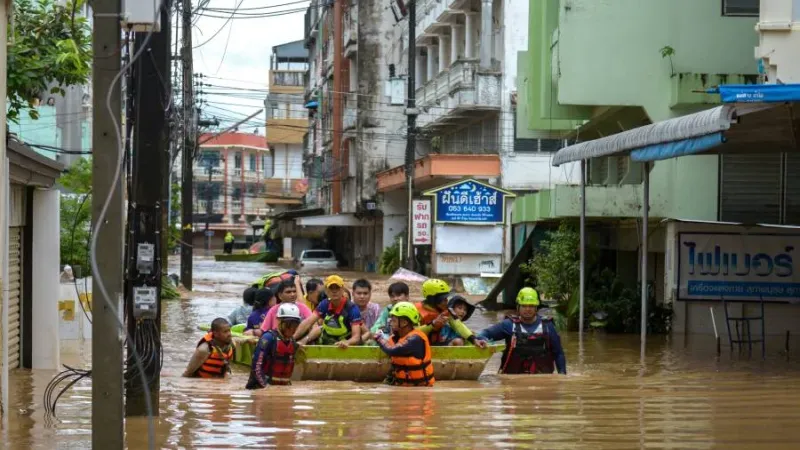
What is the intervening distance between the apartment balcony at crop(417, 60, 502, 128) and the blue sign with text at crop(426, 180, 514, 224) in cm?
870

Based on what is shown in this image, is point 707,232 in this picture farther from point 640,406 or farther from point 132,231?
point 132,231

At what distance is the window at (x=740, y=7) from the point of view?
2519 centimetres

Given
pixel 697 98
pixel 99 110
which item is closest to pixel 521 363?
pixel 99 110

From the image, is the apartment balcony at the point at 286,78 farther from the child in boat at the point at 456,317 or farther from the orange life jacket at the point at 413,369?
the orange life jacket at the point at 413,369

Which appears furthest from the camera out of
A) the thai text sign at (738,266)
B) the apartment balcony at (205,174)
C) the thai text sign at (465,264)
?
the apartment balcony at (205,174)

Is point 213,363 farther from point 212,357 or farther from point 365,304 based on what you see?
point 365,304

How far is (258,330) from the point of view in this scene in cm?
1689

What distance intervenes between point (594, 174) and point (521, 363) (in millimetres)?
18911

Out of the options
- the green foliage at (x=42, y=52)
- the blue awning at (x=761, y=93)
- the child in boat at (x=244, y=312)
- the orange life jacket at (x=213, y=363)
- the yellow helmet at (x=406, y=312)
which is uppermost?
the green foliage at (x=42, y=52)

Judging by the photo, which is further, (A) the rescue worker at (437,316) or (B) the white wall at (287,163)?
(B) the white wall at (287,163)

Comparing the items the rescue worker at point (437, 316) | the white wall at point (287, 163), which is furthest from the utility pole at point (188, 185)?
the white wall at point (287, 163)

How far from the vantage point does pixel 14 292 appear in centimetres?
1568

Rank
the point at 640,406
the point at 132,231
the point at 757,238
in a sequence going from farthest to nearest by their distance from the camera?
the point at 757,238 < the point at 640,406 < the point at 132,231

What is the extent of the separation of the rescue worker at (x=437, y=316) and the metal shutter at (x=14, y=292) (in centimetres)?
475
